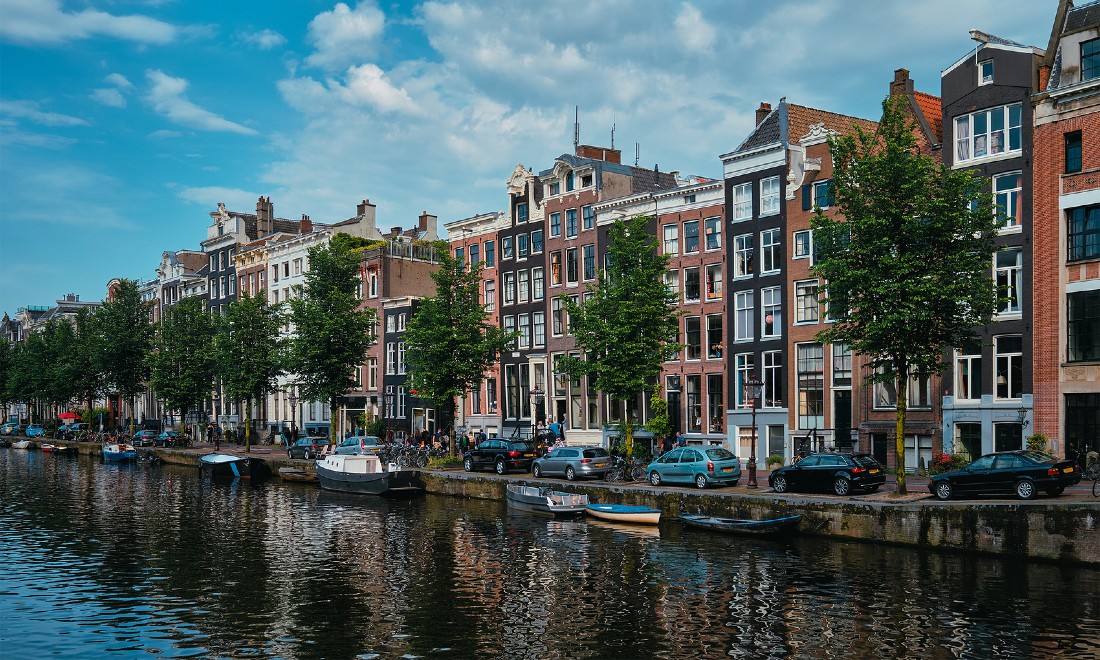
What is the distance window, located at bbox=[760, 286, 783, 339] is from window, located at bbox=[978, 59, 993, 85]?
1585cm

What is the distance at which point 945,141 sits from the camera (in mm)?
50812

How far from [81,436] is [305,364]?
178 ft

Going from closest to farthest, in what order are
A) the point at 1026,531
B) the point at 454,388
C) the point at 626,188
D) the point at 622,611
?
the point at 622,611 → the point at 1026,531 → the point at 454,388 → the point at 626,188

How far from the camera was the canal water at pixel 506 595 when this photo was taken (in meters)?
24.1

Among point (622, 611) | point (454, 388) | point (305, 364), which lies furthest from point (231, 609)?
point (305, 364)

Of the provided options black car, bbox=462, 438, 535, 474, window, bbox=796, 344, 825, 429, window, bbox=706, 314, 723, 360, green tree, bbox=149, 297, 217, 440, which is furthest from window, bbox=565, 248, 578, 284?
green tree, bbox=149, 297, 217, 440

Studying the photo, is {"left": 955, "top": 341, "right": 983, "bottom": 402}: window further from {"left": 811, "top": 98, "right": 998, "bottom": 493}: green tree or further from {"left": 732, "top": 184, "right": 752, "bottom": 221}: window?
{"left": 732, "top": 184, "right": 752, "bottom": 221}: window

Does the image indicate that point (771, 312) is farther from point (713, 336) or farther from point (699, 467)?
point (699, 467)

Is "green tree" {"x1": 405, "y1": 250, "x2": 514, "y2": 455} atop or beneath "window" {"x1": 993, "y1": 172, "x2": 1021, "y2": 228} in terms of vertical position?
beneath

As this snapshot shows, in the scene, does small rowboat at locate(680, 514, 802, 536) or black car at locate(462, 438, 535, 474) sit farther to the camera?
black car at locate(462, 438, 535, 474)

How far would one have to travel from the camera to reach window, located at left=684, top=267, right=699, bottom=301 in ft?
212

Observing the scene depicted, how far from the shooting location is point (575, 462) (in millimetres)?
53906

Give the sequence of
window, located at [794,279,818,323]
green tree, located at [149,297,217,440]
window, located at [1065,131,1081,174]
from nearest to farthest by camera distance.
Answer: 1. window, located at [1065,131,1081,174]
2. window, located at [794,279,818,323]
3. green tree, located at [149,297,217,440]

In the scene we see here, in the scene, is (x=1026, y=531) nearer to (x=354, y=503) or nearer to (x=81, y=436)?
(x=354, y=503)
